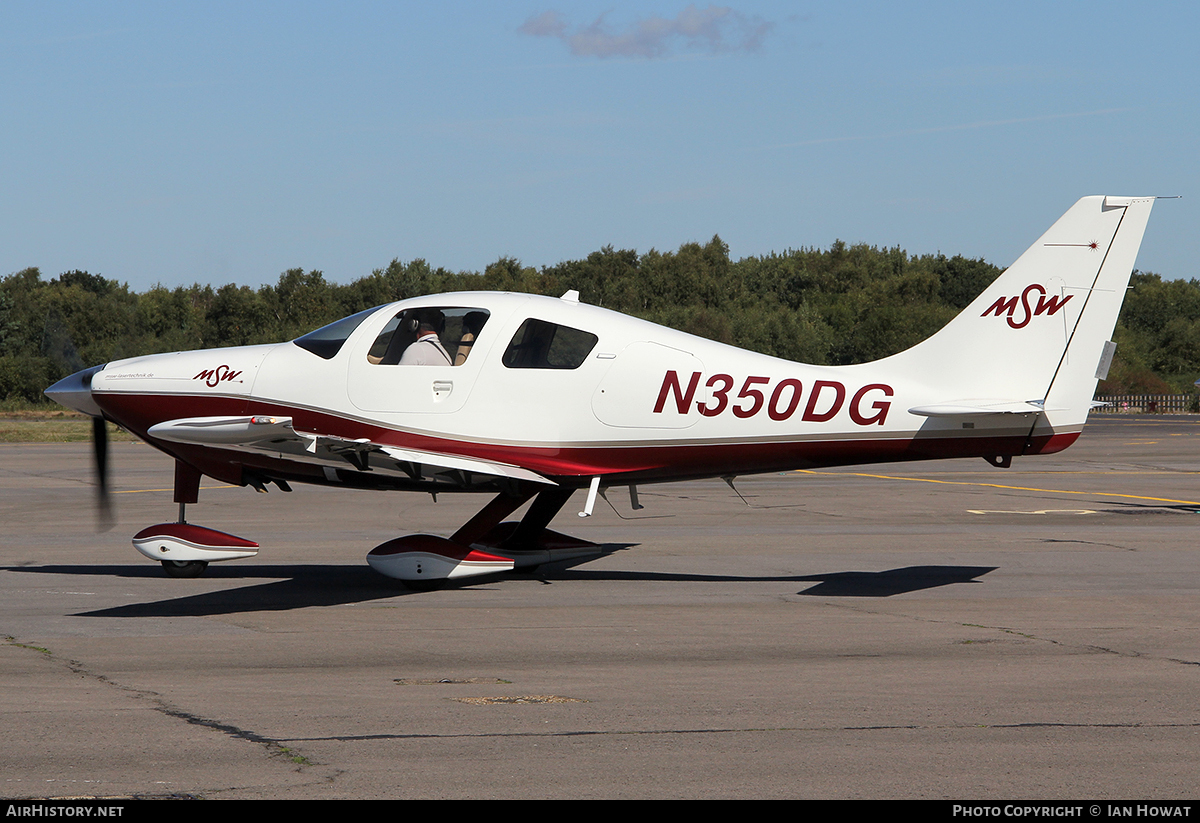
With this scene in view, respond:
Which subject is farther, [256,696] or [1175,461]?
[1175,461]

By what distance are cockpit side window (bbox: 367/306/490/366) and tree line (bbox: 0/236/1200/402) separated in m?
36.0

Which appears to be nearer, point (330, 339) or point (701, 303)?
point (330, 339)

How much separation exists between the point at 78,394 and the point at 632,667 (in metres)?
7.31

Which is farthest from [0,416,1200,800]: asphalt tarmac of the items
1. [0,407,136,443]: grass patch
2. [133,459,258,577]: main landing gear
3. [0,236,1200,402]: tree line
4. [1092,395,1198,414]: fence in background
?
[1092,395,1198,414]: fence in background

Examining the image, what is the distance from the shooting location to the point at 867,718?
673cm

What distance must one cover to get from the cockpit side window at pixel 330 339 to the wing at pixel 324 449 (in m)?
1.21

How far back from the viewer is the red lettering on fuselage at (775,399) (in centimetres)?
1136

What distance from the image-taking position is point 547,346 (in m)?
11.9

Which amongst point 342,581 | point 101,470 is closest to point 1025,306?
point 342,581

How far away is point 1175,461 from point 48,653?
30.3 meters

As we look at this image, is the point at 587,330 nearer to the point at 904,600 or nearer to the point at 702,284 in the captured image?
the point at 904,600

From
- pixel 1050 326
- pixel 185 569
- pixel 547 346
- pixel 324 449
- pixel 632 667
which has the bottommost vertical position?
pixel 185 569

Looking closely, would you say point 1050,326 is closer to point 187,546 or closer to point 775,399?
point 775,399

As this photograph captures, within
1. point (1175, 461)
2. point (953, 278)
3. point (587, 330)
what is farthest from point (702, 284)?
point (587, 330)
